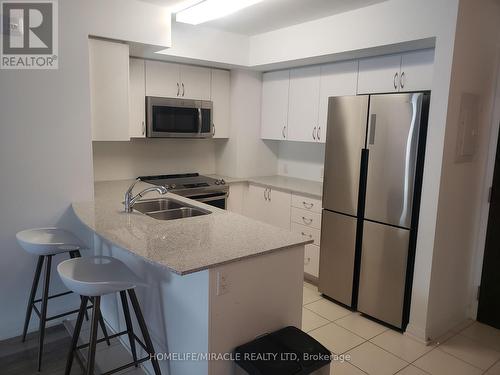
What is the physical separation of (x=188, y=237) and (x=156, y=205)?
1109 millimetres

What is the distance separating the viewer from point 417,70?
9.69ft

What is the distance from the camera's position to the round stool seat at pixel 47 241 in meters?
2.25

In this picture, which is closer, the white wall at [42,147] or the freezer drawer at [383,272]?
the white wall at [42,147]

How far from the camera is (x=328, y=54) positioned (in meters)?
3.30

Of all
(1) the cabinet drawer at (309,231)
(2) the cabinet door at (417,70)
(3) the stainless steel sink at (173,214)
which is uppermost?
(2) the cabinet door at (417,70)

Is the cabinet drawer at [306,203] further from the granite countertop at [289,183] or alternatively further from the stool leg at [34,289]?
the stool leg at [34,289]

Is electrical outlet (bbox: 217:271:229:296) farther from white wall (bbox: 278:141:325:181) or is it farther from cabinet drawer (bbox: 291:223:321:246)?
white wall (bbox: 278:141:325:181)

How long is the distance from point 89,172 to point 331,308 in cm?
227

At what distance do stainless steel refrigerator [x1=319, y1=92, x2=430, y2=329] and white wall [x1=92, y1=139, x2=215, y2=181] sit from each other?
6.10 feet

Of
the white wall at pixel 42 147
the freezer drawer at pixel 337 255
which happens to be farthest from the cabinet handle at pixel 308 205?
the white wall at pixel 42 147

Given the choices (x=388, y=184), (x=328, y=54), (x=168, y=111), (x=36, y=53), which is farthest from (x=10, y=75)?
(x=388, y=184)

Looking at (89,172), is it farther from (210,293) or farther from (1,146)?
(210,293)

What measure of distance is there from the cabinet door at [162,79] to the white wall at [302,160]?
1504mm

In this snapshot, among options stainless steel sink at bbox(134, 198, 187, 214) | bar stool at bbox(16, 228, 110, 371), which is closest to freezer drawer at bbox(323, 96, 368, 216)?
stainless steel sink at bbox(134, 198, 187, 214)
